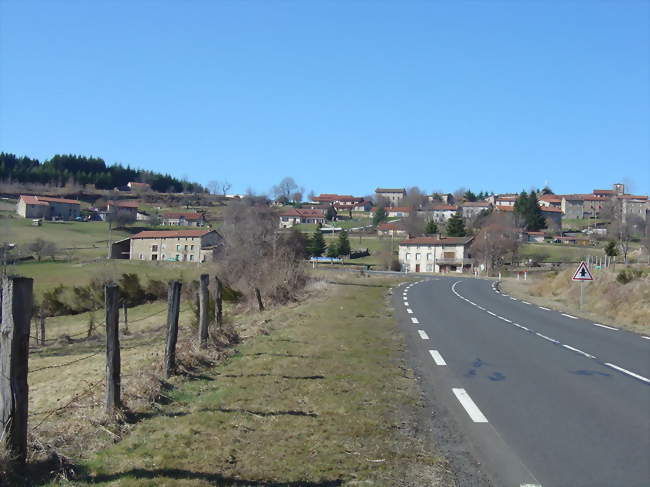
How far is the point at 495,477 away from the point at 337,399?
3.02 meters

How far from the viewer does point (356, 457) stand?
5734mm

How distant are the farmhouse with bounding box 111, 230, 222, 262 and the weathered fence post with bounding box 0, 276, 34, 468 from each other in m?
60.7

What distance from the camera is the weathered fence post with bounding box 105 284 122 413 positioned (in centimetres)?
727

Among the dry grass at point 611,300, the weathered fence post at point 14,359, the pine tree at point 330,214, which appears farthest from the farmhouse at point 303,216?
the weathered fence post at point 14,359

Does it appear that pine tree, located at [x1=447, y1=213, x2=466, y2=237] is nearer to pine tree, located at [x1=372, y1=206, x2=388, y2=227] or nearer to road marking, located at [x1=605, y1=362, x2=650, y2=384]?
pine tree, located at [x1=372, y1=206, x2=388, y2=227]

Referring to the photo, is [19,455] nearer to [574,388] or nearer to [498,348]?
[574,388]

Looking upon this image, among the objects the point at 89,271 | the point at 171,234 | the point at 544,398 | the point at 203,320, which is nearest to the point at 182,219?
the point at 171,234

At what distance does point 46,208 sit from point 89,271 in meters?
43.0

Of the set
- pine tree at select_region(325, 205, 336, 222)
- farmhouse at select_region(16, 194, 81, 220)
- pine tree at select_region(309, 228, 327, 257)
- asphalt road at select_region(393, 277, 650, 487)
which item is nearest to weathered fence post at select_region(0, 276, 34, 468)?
asphalt road at select_region(393, 277, 650, 487)

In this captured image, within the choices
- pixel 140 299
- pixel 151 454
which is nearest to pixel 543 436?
pixel 151 454

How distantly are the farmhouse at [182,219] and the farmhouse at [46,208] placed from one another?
45.8 feet

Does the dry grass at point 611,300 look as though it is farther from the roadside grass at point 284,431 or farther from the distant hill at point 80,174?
the distant hill at point 80,174

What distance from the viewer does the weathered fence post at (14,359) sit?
5.25 meters

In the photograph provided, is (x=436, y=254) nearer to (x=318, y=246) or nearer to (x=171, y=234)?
(x=318, y=246)
